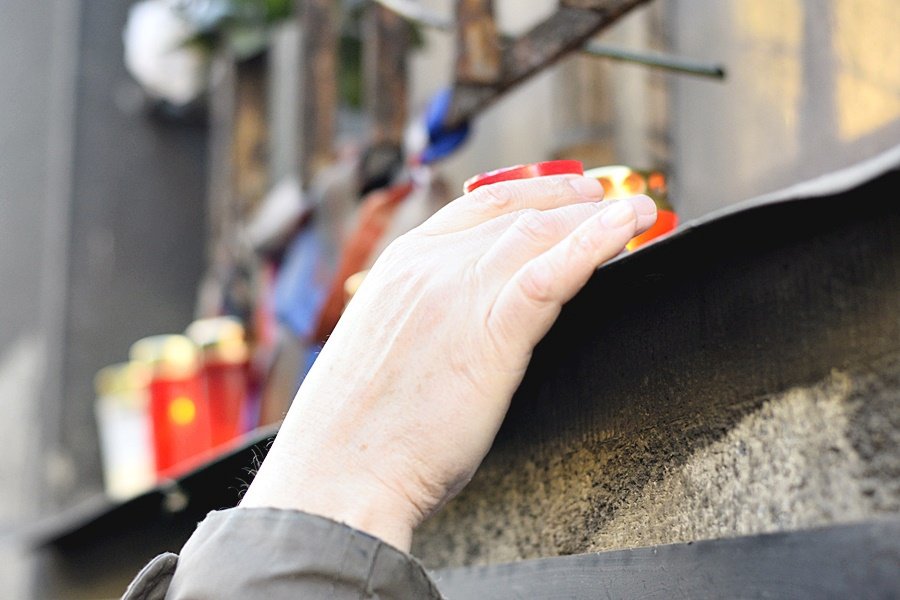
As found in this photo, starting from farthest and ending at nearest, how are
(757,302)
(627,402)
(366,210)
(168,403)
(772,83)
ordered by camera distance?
(168,403)
(366,210)
(772,83)
(627,402)
(757,302)

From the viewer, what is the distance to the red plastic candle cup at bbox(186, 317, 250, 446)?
2.74 meters

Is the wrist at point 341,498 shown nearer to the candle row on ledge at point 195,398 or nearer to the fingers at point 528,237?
the fingers at point 528,237

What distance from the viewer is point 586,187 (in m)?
0.84

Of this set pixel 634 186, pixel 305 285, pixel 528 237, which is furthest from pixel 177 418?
pixel 528 237

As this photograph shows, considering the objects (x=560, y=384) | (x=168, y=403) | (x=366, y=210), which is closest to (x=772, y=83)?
(x=366, y=210)

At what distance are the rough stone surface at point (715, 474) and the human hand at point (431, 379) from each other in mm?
119

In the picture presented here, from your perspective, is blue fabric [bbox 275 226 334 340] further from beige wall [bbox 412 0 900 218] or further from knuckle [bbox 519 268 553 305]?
knuckle [bbox 519 268 553 305]

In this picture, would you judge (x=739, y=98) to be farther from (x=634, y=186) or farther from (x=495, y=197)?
(x=495, y=197)

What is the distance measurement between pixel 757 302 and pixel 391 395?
25 centimetres

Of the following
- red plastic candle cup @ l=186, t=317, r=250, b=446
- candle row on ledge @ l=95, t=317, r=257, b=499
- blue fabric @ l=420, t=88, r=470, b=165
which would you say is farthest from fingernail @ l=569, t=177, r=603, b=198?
red plastic candle cup @ l=186, t=317, r=250, b=446

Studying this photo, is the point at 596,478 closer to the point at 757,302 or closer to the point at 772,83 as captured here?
the point at 757,302

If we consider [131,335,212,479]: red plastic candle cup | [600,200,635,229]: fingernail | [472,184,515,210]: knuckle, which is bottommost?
[131,335,212,479]: red plastic candle cup

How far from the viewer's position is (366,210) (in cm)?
214

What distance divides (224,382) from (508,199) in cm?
203
